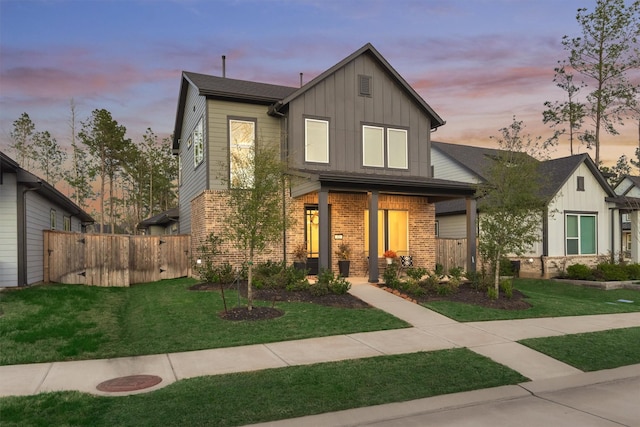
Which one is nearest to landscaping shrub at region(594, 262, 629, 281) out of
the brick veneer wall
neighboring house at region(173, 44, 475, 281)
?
neighboring house at region(173, 44, 475, 281)

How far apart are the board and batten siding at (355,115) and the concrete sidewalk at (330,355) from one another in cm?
788

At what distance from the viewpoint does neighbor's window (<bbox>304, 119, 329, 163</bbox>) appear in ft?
55.7

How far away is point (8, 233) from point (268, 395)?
441 inches

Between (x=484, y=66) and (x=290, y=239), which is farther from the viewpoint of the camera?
(x=484, y=66)

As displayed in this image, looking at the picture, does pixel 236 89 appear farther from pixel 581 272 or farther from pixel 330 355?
pixel 581 272

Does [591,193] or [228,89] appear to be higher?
[228,89]

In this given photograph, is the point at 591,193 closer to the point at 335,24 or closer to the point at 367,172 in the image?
the point at 367,172

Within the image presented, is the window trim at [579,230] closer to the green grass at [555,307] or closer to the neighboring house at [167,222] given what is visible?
the green grass at [555,307]

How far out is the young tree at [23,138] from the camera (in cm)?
4206

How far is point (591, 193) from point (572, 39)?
1267cm

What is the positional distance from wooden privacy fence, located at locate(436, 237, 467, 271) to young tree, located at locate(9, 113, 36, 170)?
127 ft

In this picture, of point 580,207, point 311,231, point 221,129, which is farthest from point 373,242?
point 580,207

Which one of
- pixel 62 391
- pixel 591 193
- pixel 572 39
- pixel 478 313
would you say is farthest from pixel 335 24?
pixel 572 39

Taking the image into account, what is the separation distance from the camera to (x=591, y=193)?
22.9 metres
